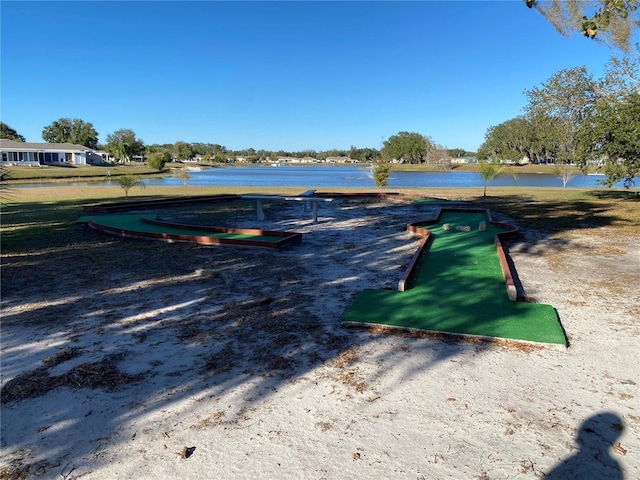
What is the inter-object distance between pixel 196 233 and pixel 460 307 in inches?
260

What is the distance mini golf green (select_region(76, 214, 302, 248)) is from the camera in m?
8.48

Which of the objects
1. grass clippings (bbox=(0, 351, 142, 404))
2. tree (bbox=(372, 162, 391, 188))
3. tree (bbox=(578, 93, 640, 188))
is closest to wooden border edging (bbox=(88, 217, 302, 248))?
grass clippings (bbox=(0, 351, 142, 404))

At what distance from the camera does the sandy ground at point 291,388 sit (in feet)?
7.99

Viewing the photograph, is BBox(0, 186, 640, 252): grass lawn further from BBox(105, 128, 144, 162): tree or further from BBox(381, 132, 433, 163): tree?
BBox(381, 132, 433, 163): tree

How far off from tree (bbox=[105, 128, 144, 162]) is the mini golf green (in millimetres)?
87835

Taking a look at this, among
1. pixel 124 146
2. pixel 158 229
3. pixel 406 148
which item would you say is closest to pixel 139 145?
pixel 124 146

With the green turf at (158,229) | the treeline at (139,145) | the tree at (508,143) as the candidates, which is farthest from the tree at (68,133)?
the green turf at (158,229)

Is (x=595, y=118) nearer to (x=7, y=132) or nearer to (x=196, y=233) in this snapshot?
(x=196, y=233)

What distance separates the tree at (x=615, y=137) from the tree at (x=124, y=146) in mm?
90890

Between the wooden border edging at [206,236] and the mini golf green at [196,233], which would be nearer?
the wooden border edging at [206,236]

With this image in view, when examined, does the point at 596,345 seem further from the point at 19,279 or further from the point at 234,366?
the point at 19,279

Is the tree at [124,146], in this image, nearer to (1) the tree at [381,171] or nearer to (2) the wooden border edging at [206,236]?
(1) the tree at [381,171]

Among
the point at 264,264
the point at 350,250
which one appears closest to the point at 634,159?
the point at 350,250

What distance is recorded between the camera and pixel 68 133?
103 meters
